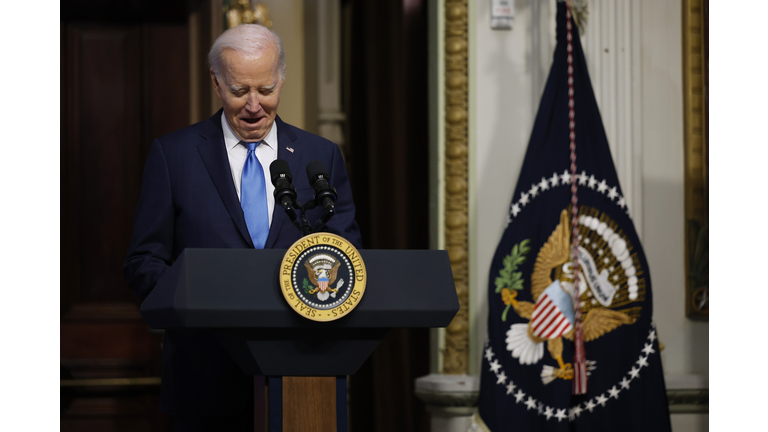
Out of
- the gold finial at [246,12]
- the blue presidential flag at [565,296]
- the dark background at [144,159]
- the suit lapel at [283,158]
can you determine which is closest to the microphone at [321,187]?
the suit lapel at [283,158]

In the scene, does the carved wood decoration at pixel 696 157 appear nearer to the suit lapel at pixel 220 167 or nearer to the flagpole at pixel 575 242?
the flagpole at pixel 575 242

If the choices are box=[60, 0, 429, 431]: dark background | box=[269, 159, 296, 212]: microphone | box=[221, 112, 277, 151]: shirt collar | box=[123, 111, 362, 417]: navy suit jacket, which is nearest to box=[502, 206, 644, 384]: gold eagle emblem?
box=[60, 0, 429, 431]: dark background

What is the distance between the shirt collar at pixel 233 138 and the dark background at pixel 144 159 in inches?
61.8

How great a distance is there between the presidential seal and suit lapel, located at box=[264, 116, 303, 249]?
0.27 m

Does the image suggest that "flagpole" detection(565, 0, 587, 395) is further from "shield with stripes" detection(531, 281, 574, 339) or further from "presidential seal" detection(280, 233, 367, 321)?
"presidential seal" detection(280, 233, 367, 321)

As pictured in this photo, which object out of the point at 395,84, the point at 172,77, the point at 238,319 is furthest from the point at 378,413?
the point at 238,319

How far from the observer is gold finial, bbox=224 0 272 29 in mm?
3453

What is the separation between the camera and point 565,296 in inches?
120

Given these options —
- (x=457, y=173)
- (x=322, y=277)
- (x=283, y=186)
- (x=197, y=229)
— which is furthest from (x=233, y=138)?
(x=457, y=173)

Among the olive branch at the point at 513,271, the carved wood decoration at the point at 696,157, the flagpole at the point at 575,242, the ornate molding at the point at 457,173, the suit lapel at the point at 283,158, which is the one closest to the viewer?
the suit lapel at the point at 283,158

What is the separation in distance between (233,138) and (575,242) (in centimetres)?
166

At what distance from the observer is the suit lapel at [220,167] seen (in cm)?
177

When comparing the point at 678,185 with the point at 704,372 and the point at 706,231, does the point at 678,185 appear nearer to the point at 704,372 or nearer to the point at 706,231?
the point at 706,231

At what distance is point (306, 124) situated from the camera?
357 cm
